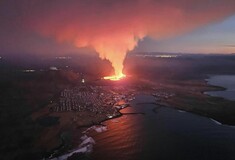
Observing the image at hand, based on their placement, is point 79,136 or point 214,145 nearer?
point 214,145

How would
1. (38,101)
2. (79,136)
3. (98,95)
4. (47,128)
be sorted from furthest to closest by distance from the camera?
(98,95) → (38,101) → (47,128) → (79,136)

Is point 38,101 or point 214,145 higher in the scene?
point 38,101

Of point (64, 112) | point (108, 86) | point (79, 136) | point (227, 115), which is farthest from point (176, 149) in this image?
point (108, 86)

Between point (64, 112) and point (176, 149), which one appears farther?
point (64, 112)

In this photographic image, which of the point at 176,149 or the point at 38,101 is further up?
the point at 38,101

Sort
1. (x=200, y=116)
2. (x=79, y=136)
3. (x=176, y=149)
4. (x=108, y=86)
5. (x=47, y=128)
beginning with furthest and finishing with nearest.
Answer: (x=108, y=86) < (x=200, y=116) < (x=47, y=128) < (x=79, y=136) < (x=176, y=149)

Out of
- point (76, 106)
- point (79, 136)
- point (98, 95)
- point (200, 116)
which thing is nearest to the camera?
point (79, 136)

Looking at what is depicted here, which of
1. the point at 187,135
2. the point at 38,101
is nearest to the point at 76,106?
the point at 38,101

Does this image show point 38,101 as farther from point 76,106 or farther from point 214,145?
point 214,145

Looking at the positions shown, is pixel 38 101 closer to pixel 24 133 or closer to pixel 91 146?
pixel 24 133
